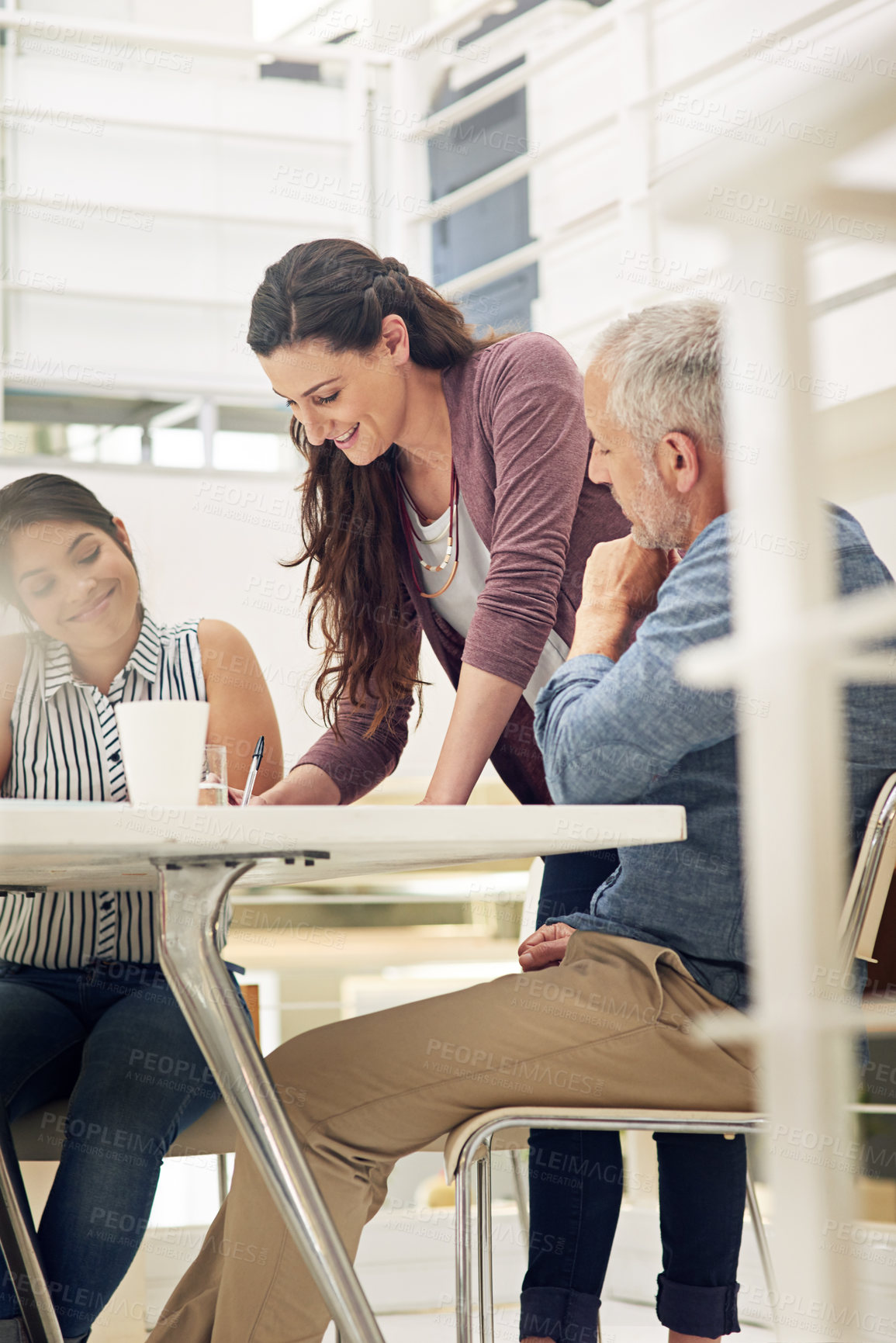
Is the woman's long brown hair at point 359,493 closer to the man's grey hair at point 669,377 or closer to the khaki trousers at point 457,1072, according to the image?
the man's grey hair at point 669,377

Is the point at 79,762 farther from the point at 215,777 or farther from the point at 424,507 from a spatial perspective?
the point at 424,507

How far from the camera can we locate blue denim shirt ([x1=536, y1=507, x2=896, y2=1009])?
90 centimetres

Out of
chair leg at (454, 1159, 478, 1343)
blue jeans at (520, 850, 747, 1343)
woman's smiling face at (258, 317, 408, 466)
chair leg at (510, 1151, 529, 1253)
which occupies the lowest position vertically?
chair leg at (510, 1151, 529, 1253)

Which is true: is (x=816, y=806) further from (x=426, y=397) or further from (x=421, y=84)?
(x=421, y=84)

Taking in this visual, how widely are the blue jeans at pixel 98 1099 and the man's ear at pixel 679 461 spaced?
649 millimetres

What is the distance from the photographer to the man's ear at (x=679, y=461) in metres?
1.02

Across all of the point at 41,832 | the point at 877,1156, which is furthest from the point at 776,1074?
the point at 877,1156

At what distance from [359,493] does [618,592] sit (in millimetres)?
549

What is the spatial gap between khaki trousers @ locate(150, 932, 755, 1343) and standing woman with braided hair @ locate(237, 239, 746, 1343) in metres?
0.32

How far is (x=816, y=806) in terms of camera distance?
258 mm

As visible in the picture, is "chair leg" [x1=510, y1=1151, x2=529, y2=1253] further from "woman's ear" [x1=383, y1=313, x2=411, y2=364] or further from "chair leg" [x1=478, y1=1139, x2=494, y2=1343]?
"woman's ear" [x1=383, y1=313, x2=411, y2=364]

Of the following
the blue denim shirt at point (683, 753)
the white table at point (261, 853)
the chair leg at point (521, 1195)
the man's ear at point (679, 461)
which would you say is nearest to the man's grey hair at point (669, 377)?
the man's ear at point (679, 461)

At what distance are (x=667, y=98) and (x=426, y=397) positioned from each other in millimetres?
1946

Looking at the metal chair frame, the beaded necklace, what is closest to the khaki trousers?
the metal chair frame
